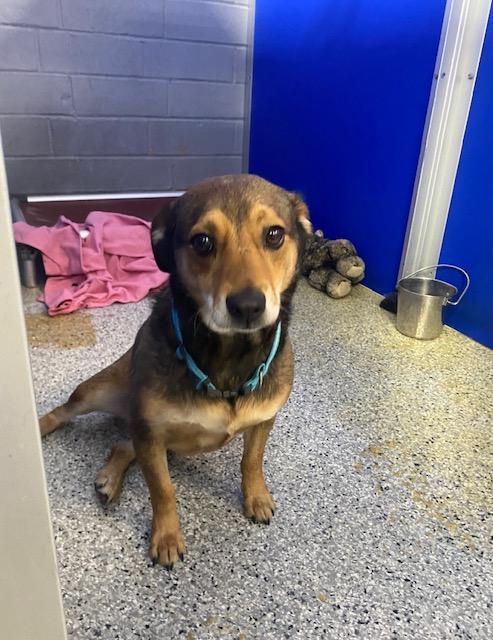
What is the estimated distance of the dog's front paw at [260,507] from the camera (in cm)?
128

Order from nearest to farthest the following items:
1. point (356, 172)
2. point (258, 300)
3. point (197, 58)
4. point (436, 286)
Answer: point (258, 300), point (436, 286), point (356, 172), point (197, 58)

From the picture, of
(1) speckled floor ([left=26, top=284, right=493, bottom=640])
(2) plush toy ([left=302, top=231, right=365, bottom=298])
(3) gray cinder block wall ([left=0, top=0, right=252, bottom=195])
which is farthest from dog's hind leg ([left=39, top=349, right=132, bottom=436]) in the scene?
(3) gray cinder block wall ([left=0, top=0, right=252, bottom=195])

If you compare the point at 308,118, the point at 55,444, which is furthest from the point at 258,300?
the point at 308,118

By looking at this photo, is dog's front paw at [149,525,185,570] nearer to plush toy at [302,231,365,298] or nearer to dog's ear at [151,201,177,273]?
dog's ear at [151,201,177,273]

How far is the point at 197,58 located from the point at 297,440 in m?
2.76

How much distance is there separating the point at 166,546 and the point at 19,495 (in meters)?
0.68

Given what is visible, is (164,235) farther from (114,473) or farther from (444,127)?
(444,127)

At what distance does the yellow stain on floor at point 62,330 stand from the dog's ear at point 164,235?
3.34ft

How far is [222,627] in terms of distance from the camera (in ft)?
3.38

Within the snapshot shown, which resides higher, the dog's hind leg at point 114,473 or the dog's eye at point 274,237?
the dog's eye at point 274,237

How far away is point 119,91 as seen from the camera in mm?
3309

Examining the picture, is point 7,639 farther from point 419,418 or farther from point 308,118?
point 308,118

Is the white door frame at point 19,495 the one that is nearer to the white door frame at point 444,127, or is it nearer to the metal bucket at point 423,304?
the metal bucket at point 423,304

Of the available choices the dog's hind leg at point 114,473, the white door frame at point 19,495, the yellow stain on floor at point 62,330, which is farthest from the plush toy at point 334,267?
the white door frame at point 19,495
